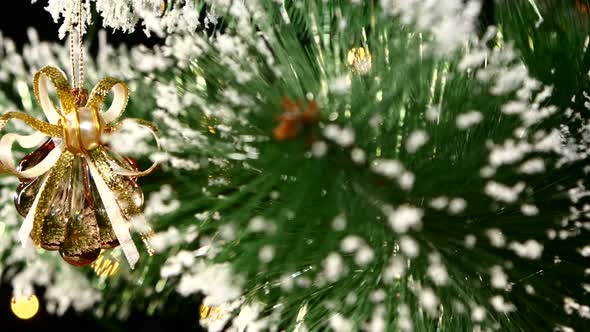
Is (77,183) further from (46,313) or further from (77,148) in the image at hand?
(46,313)

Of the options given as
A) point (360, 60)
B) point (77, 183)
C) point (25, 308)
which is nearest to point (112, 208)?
point (77, 183)

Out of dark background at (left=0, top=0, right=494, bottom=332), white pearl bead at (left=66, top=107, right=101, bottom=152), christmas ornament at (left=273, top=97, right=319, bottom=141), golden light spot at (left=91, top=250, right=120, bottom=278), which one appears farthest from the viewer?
dark background at (left=0, top=0, right=494, bottom=332)

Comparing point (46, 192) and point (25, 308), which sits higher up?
point (46, 192)

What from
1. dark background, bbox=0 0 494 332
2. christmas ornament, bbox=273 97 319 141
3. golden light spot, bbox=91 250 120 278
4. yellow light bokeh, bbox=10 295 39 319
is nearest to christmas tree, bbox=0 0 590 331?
christmas ornament, bbox=273 97 319 141

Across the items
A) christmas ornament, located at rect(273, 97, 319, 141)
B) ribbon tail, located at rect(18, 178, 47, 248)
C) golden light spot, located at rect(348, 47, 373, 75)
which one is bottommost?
ribbon tail, located at rect(18, 178, 47, 248)

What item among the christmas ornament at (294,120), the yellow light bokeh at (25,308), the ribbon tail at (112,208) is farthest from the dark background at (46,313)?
the christmas ornament at (294,120)

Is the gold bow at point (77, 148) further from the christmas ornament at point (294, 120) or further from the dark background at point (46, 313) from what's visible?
the dark background at point (46, 313)

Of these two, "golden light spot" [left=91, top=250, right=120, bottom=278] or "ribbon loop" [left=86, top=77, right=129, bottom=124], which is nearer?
"ribbon loop" [left=86, top=77, right=129, bottom=124]

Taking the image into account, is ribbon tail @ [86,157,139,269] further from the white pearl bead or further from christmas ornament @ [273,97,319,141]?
christmas ornament @ [273,97,319,141]
